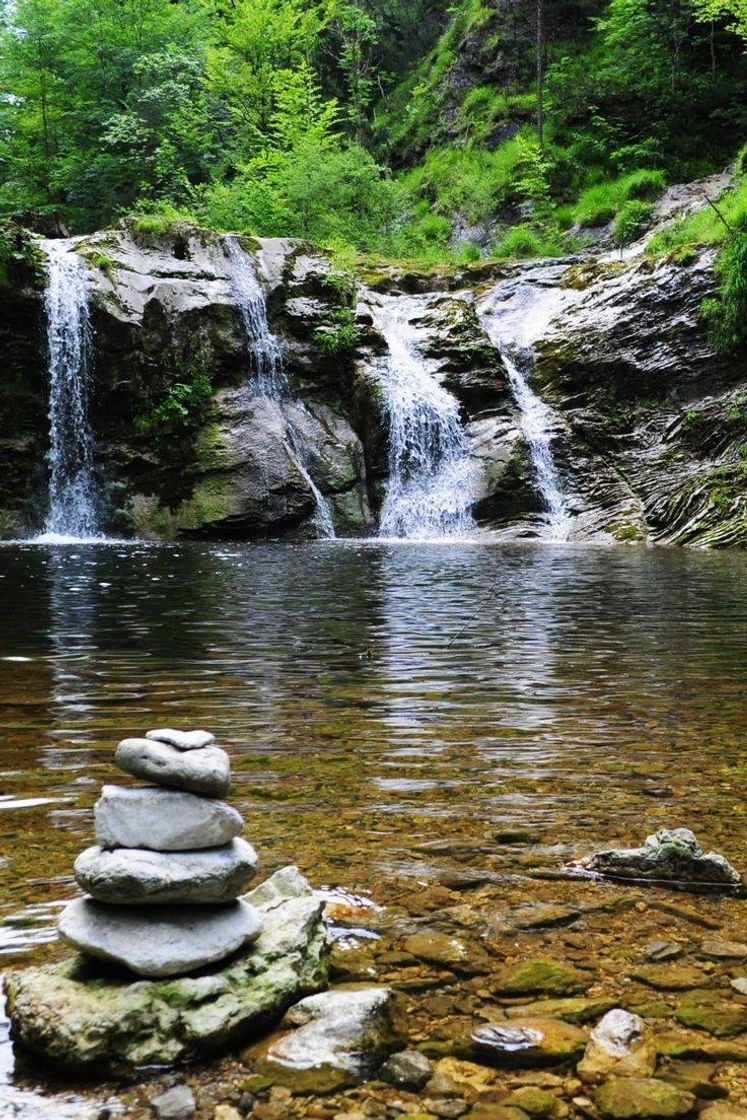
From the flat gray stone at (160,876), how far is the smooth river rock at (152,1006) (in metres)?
0.17

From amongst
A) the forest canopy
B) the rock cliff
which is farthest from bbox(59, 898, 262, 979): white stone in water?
the forest canopy

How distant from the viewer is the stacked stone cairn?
2.14 m

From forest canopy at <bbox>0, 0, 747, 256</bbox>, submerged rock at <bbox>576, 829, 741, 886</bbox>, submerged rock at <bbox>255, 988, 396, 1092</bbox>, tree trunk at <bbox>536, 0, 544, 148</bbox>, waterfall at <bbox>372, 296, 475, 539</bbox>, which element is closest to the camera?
submerged rock at <bbox>255, 988, 396, 1092</bbox>

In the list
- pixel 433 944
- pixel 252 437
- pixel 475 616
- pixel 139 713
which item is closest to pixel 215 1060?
pixel 433 944

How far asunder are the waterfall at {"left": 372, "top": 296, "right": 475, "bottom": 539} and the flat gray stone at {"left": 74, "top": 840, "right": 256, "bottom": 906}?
17915 millimetres

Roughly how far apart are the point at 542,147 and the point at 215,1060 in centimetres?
3507

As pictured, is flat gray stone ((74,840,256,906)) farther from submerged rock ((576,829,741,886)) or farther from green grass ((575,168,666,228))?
green grass ((575,168,666,228))

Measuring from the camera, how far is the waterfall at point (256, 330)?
21062 mm

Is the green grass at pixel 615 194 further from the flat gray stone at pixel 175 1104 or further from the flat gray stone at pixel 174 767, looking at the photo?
the flat gray stone at pixel 175 1104

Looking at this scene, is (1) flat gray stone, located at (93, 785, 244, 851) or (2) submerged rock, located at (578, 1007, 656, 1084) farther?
(1) flat gray stone, located at (93, 785, 244, 851)

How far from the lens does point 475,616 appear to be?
28.2 ft

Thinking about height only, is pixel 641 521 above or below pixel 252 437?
below

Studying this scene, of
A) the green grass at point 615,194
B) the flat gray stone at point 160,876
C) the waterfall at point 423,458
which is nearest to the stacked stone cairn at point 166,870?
the flat gray stone at point 160,876

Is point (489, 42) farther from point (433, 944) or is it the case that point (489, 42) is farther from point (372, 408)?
point (433, 944)
